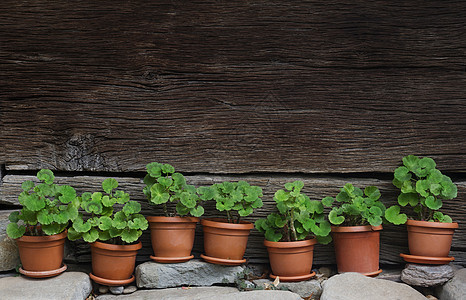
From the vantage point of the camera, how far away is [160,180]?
3.00 meters

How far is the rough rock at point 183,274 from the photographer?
301 centimetres

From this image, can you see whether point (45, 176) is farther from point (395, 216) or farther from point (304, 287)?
point (395, 216)

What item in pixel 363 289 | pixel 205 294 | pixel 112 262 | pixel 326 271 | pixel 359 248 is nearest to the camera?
pixel 363 289

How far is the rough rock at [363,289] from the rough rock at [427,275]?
5.1 inches

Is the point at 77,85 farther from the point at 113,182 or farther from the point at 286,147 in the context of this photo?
the point at 286,147

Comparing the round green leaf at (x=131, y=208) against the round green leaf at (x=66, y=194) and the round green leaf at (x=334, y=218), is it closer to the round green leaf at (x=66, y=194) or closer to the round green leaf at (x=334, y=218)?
the round green leaf at (x=66, y=194)

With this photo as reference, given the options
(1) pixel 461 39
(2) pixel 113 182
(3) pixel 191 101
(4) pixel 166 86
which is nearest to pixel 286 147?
(3) pixel 191 101

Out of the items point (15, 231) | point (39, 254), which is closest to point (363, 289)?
point (39, 254)

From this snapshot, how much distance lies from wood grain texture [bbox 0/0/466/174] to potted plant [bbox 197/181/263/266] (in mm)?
275

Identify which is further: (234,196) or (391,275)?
(391,275)

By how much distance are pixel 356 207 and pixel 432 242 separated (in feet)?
1.80

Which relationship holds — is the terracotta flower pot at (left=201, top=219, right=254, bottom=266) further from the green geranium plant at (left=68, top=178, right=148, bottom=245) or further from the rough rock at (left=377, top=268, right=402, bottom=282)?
the rough rock at (left=377, top=268, right=402, bottom=282)

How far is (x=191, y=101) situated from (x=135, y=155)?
55 centimetres

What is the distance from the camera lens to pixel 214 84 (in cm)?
331
